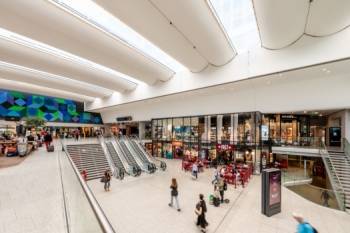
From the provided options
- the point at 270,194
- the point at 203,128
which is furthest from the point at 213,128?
the point at 270,194

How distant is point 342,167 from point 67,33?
1767cm

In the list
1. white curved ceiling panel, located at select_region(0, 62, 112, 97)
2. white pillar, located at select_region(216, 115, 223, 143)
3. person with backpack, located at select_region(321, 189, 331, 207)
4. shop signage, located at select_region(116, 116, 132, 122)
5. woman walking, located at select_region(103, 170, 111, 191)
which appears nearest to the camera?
person with backpack, located at select_region(321, 189, 331, 207)

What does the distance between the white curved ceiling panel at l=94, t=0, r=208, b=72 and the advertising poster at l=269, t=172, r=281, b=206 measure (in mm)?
8284

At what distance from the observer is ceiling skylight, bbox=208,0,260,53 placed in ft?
28.6

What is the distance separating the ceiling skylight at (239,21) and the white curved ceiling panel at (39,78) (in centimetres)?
1758

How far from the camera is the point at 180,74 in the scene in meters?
16.7

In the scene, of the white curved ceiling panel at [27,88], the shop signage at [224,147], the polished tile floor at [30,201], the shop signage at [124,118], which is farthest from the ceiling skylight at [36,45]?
the shop signage at [224,147]

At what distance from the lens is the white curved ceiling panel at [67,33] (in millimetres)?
8305

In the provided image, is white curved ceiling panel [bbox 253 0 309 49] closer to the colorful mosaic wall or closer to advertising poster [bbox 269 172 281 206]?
advertising poster [bbox 269 172 281 206]

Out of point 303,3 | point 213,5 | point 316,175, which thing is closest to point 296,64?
point 303,3

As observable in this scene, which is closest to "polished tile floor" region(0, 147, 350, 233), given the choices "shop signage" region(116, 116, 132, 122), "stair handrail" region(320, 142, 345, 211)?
"stair handrail" region(320, 142, 345, 211)

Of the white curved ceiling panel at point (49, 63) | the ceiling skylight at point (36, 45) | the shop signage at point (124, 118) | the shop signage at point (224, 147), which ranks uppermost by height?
the ceiling skylight at point (36, 45)

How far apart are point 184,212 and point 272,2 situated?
9024 millimetres

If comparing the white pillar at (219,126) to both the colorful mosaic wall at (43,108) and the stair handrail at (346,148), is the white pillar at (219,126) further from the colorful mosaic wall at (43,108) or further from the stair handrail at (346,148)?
the colorful mosaic wall at (43,108)
